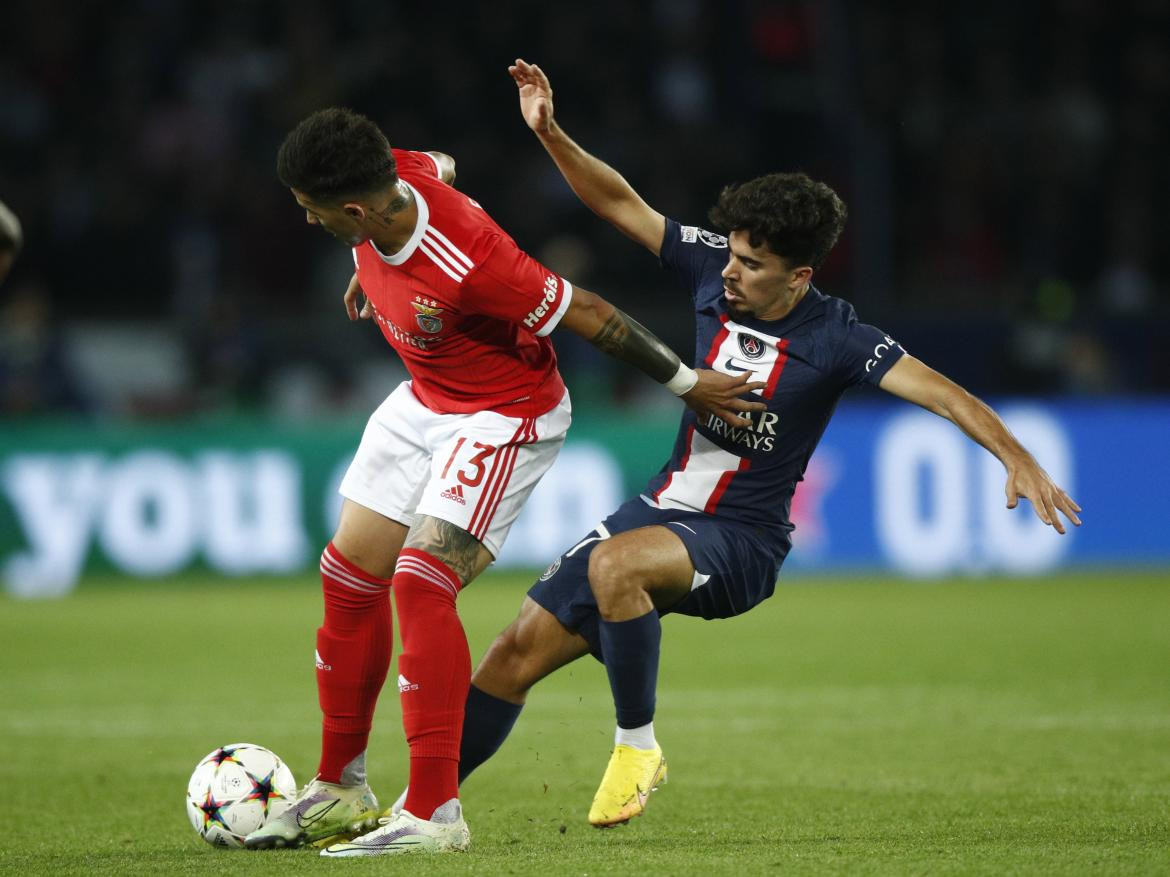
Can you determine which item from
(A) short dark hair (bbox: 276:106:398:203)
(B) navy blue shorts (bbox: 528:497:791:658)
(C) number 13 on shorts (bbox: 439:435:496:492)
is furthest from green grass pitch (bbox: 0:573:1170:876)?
(A) short dark hair (bbox: 276:106:398:203)

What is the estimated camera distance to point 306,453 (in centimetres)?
1334

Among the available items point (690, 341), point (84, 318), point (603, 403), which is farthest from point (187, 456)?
point (690, 341)

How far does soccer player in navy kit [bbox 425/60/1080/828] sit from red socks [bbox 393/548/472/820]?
0.41 metres

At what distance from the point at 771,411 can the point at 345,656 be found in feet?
5.00

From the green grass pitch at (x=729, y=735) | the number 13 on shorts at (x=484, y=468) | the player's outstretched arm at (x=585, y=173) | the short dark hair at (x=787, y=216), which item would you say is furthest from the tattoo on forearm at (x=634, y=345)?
the green grass pitch at (x=729, y=735)

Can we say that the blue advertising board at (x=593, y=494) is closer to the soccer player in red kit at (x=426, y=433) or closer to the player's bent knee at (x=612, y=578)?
the soccer player in red kit at (x=426, y=433)

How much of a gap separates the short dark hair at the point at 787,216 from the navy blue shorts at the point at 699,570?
2.83ft

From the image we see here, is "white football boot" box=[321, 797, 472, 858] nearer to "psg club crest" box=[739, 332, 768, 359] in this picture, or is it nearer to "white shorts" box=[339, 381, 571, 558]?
"white shorts" box=[339, 381, 571, 558]

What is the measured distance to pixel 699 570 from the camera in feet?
16.7

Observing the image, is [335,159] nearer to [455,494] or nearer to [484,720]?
[455,494]

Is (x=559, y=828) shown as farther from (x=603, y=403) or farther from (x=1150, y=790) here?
(x=603, y=403)

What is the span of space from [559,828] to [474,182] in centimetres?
1057

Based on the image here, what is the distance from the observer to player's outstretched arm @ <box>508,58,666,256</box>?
5445 mm

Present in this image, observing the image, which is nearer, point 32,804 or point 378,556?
point 378,556
